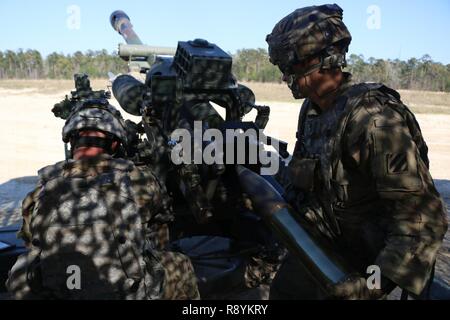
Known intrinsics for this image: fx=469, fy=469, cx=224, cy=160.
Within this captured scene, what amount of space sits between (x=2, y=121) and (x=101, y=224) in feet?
54.4

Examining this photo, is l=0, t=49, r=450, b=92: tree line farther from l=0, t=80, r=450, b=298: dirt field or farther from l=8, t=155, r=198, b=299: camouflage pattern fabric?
l=8, t=155, r=198, b=299: camouflage pattern fabric

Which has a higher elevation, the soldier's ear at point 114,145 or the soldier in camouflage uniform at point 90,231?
the soldier's ear at point 114,145

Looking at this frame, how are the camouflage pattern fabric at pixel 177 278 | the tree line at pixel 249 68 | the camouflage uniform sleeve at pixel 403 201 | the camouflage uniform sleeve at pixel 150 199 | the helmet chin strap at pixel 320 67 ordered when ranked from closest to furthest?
the camouflage uniform sleeve at pixel 403 201
the helmet chin strap at pixel 320 67
the camouflage uniform sleeve at pixel 150 199
the camouflage pattern fabric at pixel 177 278
the tree line at pixel 249 68

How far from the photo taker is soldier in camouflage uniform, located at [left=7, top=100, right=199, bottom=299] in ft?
7.99

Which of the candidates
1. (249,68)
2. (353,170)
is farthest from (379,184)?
(249,68)

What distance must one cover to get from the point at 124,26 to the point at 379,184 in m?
6.19

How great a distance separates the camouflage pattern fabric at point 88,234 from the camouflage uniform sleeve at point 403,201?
1311 millimetres

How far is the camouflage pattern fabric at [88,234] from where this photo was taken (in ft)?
7.98

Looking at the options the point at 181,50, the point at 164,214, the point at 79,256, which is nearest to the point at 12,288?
the point at 79,256

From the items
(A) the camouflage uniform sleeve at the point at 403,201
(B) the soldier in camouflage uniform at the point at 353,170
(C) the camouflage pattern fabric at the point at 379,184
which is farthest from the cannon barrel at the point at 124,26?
(A) the camouflage uniform sleeve at the point at 403,201

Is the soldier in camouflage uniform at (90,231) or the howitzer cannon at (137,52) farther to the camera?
the howitzer cannon at (137,52)

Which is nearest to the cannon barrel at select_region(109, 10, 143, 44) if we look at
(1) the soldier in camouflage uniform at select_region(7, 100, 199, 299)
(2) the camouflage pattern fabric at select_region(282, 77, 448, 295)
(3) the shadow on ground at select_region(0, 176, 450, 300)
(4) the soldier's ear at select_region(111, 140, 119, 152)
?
(3) the shadow on ground at select_region(0, 176, 450, 300)

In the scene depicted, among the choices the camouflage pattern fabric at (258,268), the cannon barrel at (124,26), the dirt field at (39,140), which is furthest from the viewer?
the dirt field at (39,140)

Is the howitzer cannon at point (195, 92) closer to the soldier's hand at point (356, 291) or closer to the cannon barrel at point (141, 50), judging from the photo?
the cannon barrel at point (141, 50)
